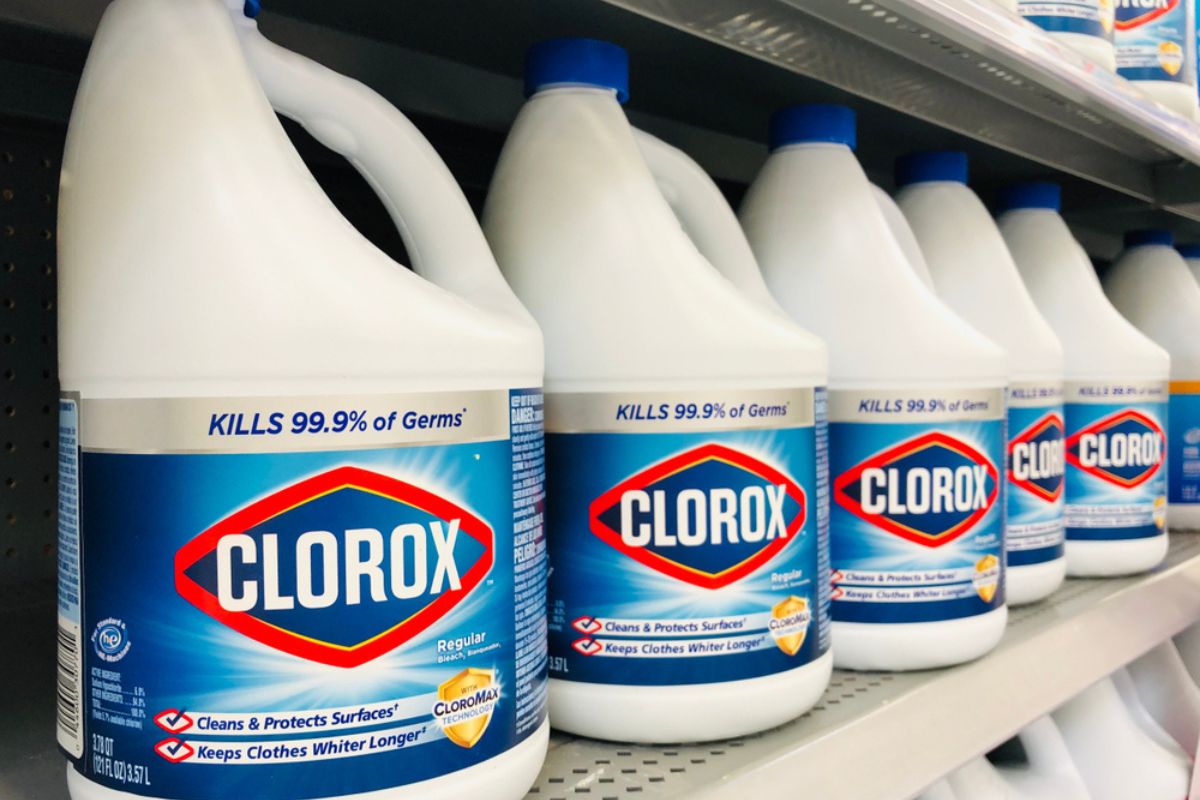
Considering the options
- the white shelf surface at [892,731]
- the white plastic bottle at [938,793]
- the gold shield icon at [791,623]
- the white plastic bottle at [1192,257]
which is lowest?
the white plastic bottle at [938,793]

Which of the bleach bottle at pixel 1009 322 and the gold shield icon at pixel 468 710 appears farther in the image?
the bleach bottle at pixel 1009 322

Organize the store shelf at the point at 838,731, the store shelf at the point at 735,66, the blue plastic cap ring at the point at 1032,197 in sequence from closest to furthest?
the store shelf at the point at 838,731 → the store shelf at the point at 735,66 → the blue plastic cap ring at the point at 1032,197

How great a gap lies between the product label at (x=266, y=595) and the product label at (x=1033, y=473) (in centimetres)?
64

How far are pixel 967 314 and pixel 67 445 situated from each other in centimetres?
74

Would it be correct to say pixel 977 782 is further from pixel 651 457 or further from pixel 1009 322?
pixel 651 457

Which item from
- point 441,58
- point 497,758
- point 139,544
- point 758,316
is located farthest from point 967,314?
point 139,544

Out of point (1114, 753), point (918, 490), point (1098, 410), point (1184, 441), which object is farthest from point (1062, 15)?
point (1114, 753)

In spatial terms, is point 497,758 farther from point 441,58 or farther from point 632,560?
point 441,58

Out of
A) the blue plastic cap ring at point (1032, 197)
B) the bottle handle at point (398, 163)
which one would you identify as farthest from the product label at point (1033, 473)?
the bottle handle at point (398, 163)

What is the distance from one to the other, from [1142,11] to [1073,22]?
271 mm

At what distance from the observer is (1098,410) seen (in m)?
1.08

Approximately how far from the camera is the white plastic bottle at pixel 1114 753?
1.10 meters

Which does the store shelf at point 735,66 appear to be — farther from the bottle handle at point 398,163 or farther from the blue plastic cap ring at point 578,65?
the bottle handle at point 398,163

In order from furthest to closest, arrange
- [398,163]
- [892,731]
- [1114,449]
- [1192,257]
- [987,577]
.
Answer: [1192,257]
[1114,449]
[987,577]
[892,731]
[398,163]
